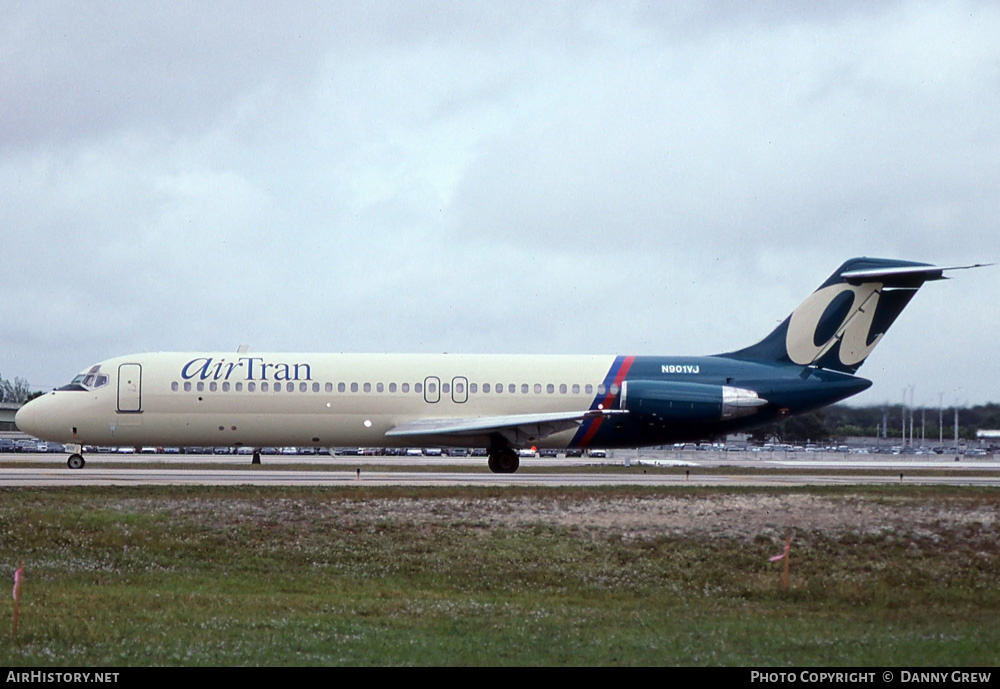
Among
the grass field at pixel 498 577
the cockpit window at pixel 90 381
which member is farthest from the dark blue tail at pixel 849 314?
the cockpit window at pixel 90 381

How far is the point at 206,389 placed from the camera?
1471 inches

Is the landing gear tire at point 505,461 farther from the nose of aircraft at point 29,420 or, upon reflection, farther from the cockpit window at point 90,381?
the nose of aircraft at point 29,420

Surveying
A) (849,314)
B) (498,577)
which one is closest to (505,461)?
(849,314)

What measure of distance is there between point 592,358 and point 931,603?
888 inches

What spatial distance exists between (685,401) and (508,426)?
6.08m

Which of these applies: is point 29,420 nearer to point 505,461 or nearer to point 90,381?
point 90,381

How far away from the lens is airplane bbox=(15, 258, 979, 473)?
3731 centimetres

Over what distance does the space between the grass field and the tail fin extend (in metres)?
10.8

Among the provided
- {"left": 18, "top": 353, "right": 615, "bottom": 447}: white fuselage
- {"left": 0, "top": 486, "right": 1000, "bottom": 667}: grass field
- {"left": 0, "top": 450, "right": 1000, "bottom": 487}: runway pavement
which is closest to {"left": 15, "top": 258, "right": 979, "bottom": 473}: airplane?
{"left": 18, "top": 353, "right": 615, "bottom": 447}: white fuselage

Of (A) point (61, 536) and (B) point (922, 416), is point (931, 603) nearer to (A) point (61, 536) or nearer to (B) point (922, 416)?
(A) point (61, 536)

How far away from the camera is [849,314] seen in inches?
1513

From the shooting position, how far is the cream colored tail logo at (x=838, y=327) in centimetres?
3844

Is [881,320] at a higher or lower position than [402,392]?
higher

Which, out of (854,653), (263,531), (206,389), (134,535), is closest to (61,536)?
(134,535)
